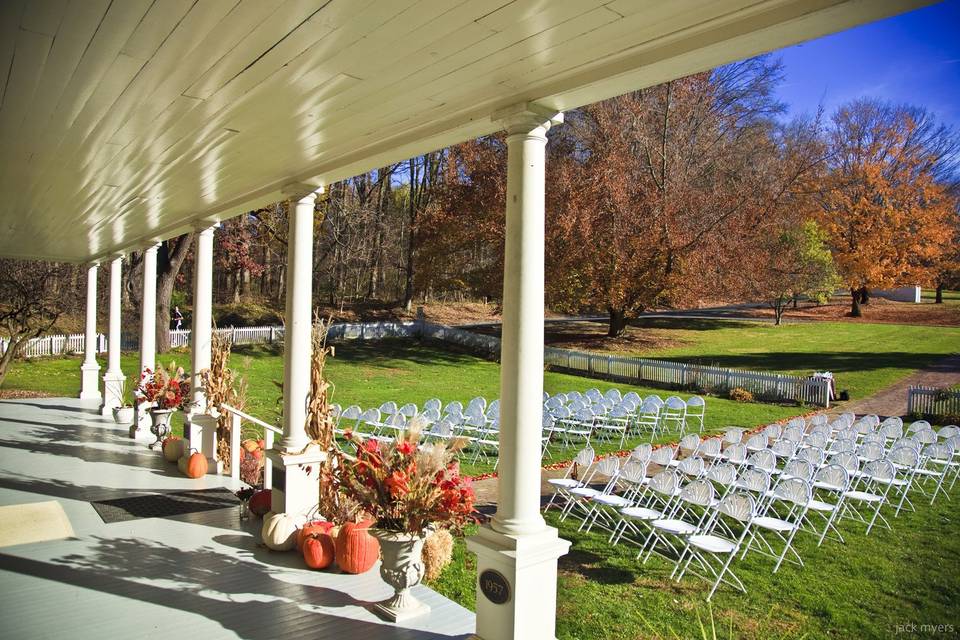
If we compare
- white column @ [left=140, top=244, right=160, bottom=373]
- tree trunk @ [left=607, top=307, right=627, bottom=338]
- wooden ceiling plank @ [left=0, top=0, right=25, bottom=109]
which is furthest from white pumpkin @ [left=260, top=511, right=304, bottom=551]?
tree trunk @ [left=607, top=307, right=627, bottom=338]

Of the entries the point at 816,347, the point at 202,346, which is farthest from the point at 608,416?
the point at 816,347

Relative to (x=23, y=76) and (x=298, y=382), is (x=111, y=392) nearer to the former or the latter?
(x=298, y=382)

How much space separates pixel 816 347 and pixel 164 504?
27436 mm

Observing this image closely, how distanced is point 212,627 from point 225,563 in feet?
4.21

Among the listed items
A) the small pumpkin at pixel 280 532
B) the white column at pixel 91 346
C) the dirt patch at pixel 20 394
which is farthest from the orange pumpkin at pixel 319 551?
the dirt patch at pixel 20 394

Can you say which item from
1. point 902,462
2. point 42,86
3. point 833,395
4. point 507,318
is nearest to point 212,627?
point 507,318

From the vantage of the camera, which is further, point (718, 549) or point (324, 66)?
point (718, 549)

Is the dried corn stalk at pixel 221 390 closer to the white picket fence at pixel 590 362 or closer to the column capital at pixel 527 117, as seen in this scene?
the white picket fence at pixel 590 362

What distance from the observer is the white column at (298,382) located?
621 cm

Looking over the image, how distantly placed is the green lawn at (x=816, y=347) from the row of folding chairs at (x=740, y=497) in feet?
34.6

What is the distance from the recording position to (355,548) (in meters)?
5.42

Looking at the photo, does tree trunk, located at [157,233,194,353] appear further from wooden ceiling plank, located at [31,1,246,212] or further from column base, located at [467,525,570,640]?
column base, located at [467,525,570,640]

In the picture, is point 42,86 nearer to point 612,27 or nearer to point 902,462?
point 612,27

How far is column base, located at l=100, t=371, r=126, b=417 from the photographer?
13.2 m
